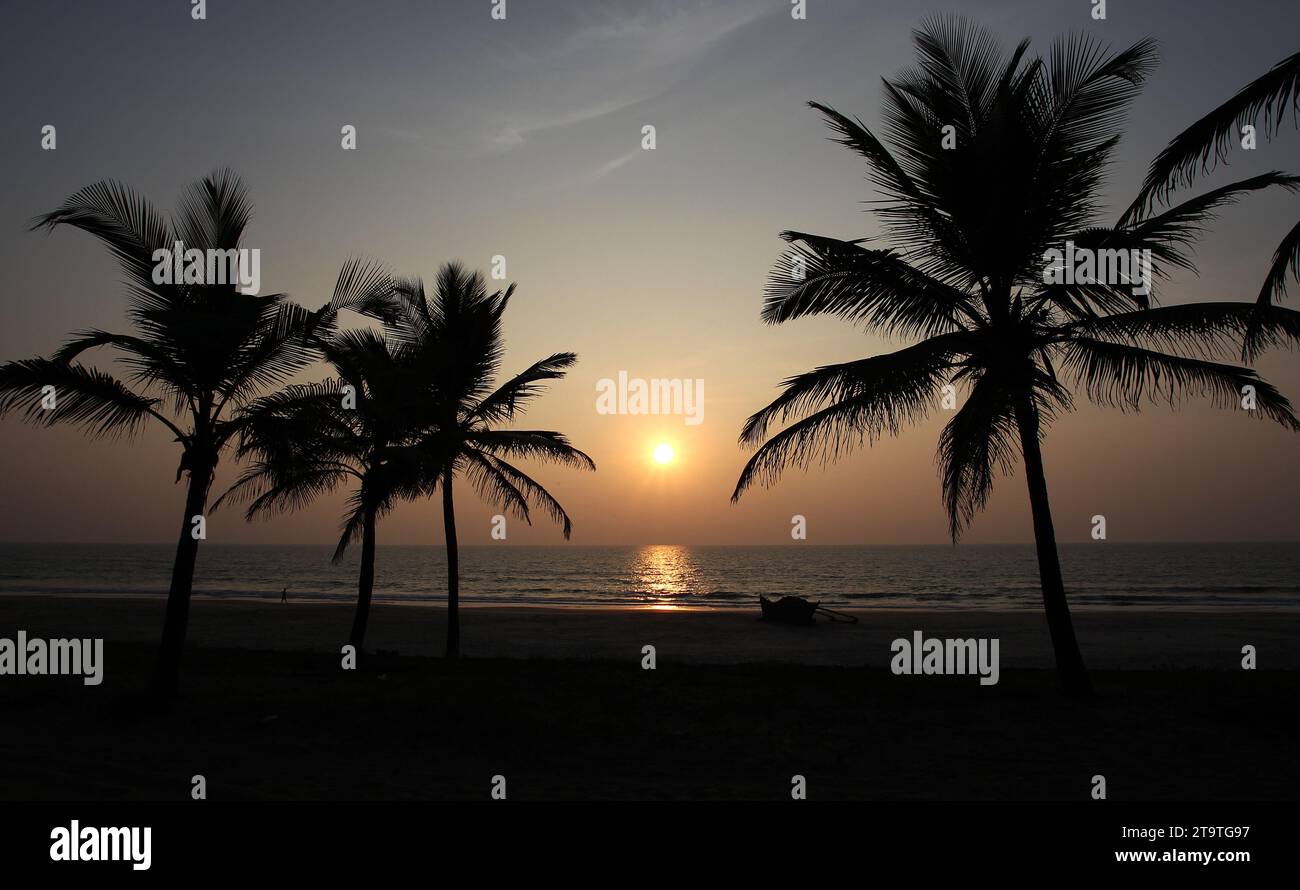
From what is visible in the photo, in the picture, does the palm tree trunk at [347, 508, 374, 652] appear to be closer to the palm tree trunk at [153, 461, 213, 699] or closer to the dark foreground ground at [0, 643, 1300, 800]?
the dark foreground ground at [0, 643, 1300, 800]

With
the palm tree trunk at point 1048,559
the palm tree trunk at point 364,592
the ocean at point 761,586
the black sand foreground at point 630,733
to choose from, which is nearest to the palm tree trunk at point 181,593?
the black sand foreground at point 630,733


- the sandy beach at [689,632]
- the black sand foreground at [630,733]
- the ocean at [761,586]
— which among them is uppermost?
the black sand foreground at [630,733]

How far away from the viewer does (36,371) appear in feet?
33.6

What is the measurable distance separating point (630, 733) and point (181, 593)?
665 centimetres

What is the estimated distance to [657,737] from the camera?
9555 mm

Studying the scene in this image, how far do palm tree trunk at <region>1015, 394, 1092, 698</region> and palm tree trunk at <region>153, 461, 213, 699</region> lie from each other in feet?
37.0

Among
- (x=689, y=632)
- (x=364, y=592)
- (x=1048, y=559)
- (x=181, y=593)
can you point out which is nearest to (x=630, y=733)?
(x=1048, y=559)

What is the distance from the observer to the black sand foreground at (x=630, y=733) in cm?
772

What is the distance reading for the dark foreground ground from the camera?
7.70 metres

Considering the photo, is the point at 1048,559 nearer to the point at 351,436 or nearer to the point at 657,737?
the point at 657,737

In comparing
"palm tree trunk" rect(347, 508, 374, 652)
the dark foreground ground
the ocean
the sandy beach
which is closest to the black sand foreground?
the dark foreground ground

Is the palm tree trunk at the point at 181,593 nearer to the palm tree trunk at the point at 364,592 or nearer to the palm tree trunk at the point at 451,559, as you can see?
the palm tree trunk at the point at 364,592

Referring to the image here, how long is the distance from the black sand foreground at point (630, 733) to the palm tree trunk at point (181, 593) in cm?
37

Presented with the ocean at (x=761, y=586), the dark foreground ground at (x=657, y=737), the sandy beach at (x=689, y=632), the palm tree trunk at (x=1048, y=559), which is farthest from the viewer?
the ocean at (x=761, y=586)
